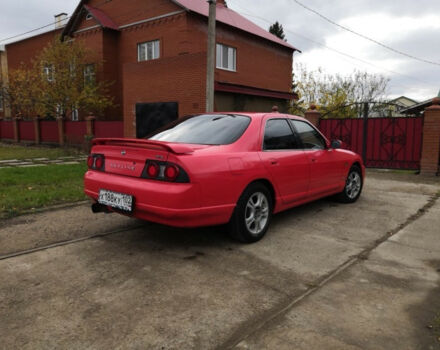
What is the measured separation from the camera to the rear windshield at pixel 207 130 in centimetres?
397

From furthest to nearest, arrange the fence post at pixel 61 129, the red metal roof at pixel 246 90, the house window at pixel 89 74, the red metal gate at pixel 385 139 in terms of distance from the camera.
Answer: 1. the house window at pixel 89 74
2. the fence post at pixel 61 129
3. the red metal roof at pixel 246 90
4. the red metal gate at pixel 385 139

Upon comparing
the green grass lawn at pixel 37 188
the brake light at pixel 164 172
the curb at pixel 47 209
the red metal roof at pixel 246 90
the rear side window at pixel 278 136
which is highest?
the red metal roof at pixel 246 90

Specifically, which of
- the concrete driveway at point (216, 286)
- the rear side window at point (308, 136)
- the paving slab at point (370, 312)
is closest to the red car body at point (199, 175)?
the rear side window at point (308, 136)

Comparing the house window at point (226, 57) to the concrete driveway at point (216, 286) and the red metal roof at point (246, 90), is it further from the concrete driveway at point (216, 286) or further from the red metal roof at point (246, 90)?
the concrete driveway at point (216, 286)

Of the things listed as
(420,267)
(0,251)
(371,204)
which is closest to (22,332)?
(0,251)

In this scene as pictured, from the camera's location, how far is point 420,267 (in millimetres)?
3463

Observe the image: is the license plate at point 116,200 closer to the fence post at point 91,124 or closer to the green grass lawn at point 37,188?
the green grass lawn at point 37,188

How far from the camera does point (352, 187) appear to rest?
6195 millimetres

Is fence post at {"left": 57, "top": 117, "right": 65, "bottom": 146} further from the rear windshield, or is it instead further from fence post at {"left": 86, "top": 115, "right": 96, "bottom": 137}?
the rear windshield

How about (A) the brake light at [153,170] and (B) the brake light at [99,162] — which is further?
(B) the brake light at [99,162]

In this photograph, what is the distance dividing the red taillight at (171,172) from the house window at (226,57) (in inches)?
667

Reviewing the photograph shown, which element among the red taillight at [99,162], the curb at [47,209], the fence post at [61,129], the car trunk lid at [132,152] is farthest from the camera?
the fence post at [61,129]

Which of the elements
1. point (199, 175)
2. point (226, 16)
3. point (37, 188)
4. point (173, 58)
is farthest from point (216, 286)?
point (226, 16)

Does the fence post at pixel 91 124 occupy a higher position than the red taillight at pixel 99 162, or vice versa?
the fence post at pixel 91 124
